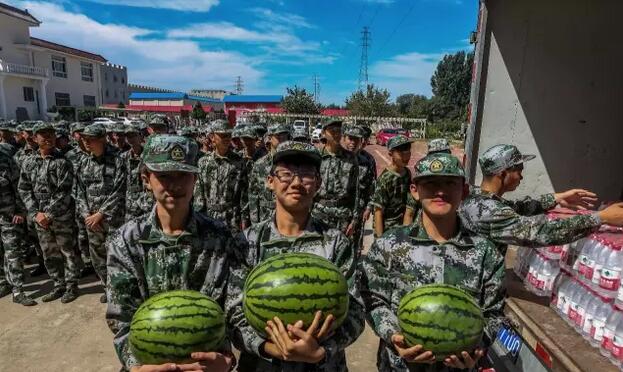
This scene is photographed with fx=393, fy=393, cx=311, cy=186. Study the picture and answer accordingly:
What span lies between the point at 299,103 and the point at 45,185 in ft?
162

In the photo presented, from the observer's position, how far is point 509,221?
3057 millimetres

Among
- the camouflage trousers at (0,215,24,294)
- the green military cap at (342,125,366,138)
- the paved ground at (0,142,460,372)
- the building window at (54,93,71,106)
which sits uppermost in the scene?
the building window at (54,93,71,106)

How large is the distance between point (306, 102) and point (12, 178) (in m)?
50.1

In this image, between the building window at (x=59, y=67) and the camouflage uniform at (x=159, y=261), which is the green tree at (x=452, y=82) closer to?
the building window at (x=59, y=67)

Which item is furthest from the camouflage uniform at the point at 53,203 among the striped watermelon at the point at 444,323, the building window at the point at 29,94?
the building window at the point at 29,94

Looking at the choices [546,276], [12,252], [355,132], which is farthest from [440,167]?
[12,252]

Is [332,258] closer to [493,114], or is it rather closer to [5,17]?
[493,114]

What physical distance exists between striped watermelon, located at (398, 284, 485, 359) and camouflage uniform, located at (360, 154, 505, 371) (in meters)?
0.27

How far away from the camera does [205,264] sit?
238cm

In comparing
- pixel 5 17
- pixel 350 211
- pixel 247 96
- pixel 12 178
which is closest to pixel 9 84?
pixel 5 17

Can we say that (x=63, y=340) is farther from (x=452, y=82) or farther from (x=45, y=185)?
(x=452, y=82)

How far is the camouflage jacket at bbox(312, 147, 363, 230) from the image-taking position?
5.62 meters

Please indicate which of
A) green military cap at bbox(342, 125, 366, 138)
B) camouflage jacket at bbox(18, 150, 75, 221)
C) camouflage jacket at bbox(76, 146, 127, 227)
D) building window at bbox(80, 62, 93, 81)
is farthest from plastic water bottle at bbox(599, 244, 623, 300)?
building window at bbox(80, 62, 93, 81)

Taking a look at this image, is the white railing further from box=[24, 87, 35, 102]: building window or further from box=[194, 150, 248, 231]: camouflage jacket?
box=[194, 150, 248, 231]: camouflage jacket
